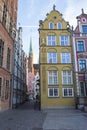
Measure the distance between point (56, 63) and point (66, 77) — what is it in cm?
243

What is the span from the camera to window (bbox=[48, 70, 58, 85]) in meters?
20.3

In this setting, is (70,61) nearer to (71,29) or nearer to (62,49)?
(62,49)

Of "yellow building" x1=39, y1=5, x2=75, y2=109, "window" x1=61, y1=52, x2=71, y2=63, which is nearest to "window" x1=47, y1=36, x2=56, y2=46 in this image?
"yellow building" x1=39, y1=5, x2=75, y2=109

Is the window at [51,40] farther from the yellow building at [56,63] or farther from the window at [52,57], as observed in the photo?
the window at [52,57]

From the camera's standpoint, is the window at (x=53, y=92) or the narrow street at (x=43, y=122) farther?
the window at (x=53, y=92)

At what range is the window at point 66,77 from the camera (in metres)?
20.4

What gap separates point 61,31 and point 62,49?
2.89 metres

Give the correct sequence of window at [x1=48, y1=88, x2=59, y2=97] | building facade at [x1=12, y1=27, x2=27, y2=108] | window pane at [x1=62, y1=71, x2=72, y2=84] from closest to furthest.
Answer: window at [x1=48, y1=88, x2=59, y2=97] → window pane at [x1=62, y1=71, x2=72, y2=84] → building facade at [x1=12, y1=27, x2=27, y2=108]

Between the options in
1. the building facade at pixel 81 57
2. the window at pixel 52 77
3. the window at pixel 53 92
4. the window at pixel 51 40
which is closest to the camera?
the building facade at pixel 81 57

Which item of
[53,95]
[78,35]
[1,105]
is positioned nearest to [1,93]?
[1,105]

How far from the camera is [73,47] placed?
69.4 feet

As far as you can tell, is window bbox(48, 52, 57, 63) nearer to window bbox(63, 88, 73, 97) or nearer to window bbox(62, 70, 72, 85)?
window bbox(62, 70, 72, 85)

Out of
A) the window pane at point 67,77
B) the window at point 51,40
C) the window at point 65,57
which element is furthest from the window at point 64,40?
the window pane at point 67,77

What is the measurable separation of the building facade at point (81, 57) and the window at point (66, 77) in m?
0.93
